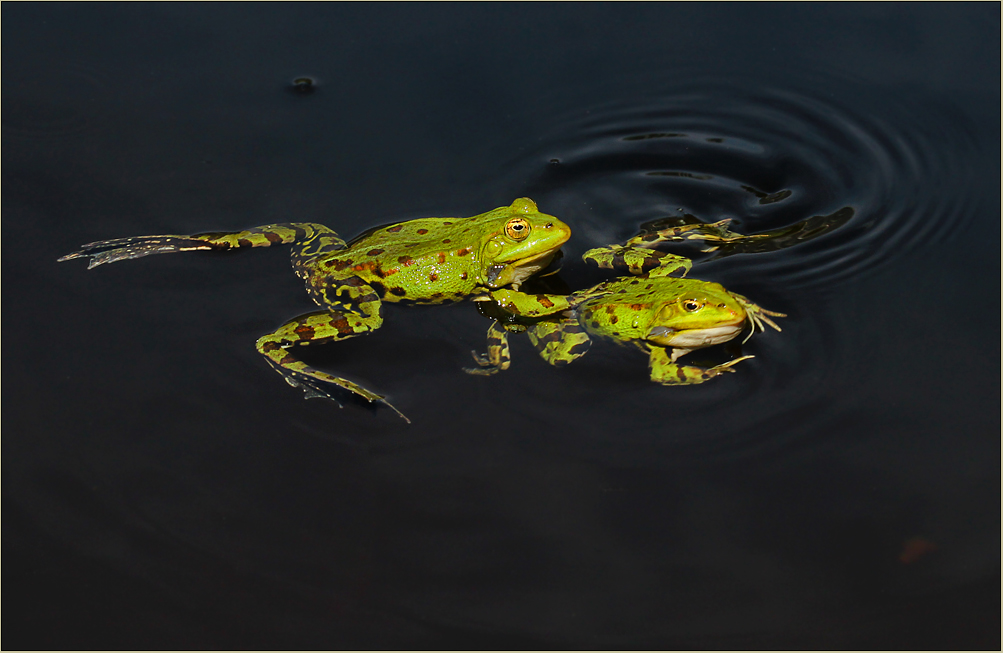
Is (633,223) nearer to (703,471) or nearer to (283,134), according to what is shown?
(703,471)

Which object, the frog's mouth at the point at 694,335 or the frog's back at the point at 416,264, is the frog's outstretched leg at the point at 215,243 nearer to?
the frog's back at the point at 416,264

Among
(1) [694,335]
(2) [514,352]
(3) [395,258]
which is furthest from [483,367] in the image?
(1) [694,335]

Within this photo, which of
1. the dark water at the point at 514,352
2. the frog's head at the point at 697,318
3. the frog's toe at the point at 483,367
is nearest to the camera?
the dark water at the point at 514,352

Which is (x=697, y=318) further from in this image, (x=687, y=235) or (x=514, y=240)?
(x=514, y=240)

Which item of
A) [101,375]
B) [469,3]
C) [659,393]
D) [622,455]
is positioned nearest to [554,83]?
[469,3]

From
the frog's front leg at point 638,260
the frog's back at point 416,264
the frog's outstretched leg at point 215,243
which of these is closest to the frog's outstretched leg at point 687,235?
the frog's front leg at point 638,260

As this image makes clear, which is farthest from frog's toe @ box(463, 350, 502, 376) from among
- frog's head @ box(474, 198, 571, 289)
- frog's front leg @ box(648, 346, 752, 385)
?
frog's front leg @ box(648, 346, 752, 385)
